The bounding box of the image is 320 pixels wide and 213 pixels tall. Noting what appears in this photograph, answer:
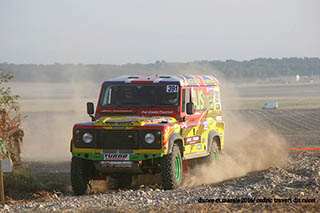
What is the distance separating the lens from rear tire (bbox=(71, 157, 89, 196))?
13.2 m

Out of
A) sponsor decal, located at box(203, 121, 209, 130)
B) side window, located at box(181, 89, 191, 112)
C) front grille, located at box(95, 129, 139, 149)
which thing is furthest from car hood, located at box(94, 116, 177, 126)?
sponsor decal, located at box(203, 121, 209, 130)

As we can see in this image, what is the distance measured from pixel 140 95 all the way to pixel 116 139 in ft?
6.71

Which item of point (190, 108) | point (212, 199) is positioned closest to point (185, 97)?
point (190, 108)

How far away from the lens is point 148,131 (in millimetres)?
12898

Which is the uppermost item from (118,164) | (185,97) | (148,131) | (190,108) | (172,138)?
(185,97)

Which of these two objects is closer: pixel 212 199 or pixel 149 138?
pixel 212 199

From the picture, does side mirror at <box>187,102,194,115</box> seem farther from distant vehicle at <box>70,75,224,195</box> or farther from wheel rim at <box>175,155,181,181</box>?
wheel rim at <box>175,155,181,181</box>

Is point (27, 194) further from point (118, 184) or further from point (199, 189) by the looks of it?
point (199, 189)

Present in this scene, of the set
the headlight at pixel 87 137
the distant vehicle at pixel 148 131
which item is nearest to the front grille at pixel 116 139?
the distant vehicle at pixel 148 131

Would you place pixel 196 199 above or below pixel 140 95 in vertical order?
below

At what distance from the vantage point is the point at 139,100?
14711 mm

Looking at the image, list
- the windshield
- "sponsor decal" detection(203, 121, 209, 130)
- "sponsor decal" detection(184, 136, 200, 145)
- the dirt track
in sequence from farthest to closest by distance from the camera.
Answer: "sponsor decal" detection(203, 121, 209, 130)
the windshield
"sponsor decal" detection(184, 136, 200, 145)
the dirt track

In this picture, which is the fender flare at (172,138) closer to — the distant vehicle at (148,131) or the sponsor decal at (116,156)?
the distant vehicle at (148,131)

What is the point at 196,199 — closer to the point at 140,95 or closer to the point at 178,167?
the point at 178,167
